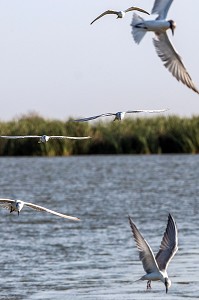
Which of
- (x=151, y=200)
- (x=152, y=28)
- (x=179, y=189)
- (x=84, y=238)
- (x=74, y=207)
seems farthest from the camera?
(x=179, y=189)

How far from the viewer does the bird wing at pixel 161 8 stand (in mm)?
10734

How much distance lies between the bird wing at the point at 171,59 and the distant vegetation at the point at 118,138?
3834 cm

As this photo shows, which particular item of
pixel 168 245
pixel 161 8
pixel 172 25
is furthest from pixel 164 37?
pixel 168 245

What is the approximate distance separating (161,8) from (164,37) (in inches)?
12.7

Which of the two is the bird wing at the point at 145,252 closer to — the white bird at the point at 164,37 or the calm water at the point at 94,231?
the white bird at the point at 164,37

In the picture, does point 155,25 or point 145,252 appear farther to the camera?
point 145,252

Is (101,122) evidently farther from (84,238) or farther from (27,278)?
(27,278)

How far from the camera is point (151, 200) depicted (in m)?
33.5

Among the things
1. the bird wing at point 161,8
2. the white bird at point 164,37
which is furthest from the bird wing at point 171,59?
the bird wing at point 161,8

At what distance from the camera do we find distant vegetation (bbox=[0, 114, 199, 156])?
5025cm

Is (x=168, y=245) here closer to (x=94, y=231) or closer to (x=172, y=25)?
(x=172, y=25)

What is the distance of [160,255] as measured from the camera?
12781 mm

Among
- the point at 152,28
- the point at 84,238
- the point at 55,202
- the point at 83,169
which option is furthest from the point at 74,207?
the point at 152,28

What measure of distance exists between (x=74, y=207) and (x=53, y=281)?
1306 centimetres
